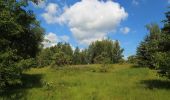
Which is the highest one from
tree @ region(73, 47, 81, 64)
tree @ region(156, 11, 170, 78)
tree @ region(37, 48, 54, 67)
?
tree @ region(73, 47, 81, 64)

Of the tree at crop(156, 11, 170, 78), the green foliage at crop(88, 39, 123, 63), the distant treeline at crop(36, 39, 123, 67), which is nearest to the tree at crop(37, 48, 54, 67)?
the distant treeline at crop(36, 39, 123, 67)

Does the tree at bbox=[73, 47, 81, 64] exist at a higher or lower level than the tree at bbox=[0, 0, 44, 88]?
higher

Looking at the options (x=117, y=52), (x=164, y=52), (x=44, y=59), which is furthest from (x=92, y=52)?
(x=164, y=52)

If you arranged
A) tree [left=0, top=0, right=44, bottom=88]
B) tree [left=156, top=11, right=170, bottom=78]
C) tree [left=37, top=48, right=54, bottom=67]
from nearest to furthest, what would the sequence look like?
tree [left=0, top=0, right=44, bottom=88]
tree [left=156, top=11, right=170, bottom=78]
tree [left=37, top=48, right=54, bottom=67]

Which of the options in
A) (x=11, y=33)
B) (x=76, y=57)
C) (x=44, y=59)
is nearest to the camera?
(x=11, y=33)

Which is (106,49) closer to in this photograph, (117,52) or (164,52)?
(117,52)

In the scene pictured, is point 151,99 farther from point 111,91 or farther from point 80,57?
point 80,57

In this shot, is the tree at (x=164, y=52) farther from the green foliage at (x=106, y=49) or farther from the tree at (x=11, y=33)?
the green foliage at (x=106, y=49)

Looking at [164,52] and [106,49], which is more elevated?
[106,49]

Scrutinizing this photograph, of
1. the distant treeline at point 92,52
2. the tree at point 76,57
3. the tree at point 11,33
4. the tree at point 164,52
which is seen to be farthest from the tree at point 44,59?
the tree at point 164,52

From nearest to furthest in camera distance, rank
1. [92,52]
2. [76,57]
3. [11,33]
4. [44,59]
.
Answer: [11,33], [44,59], [92,52], [76,57]

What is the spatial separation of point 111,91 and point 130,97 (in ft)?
10.1

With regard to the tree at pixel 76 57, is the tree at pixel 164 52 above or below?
below

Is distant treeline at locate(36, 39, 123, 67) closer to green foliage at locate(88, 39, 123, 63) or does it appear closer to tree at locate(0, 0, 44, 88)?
green foliage at locate(88, 39, 123, 63)
